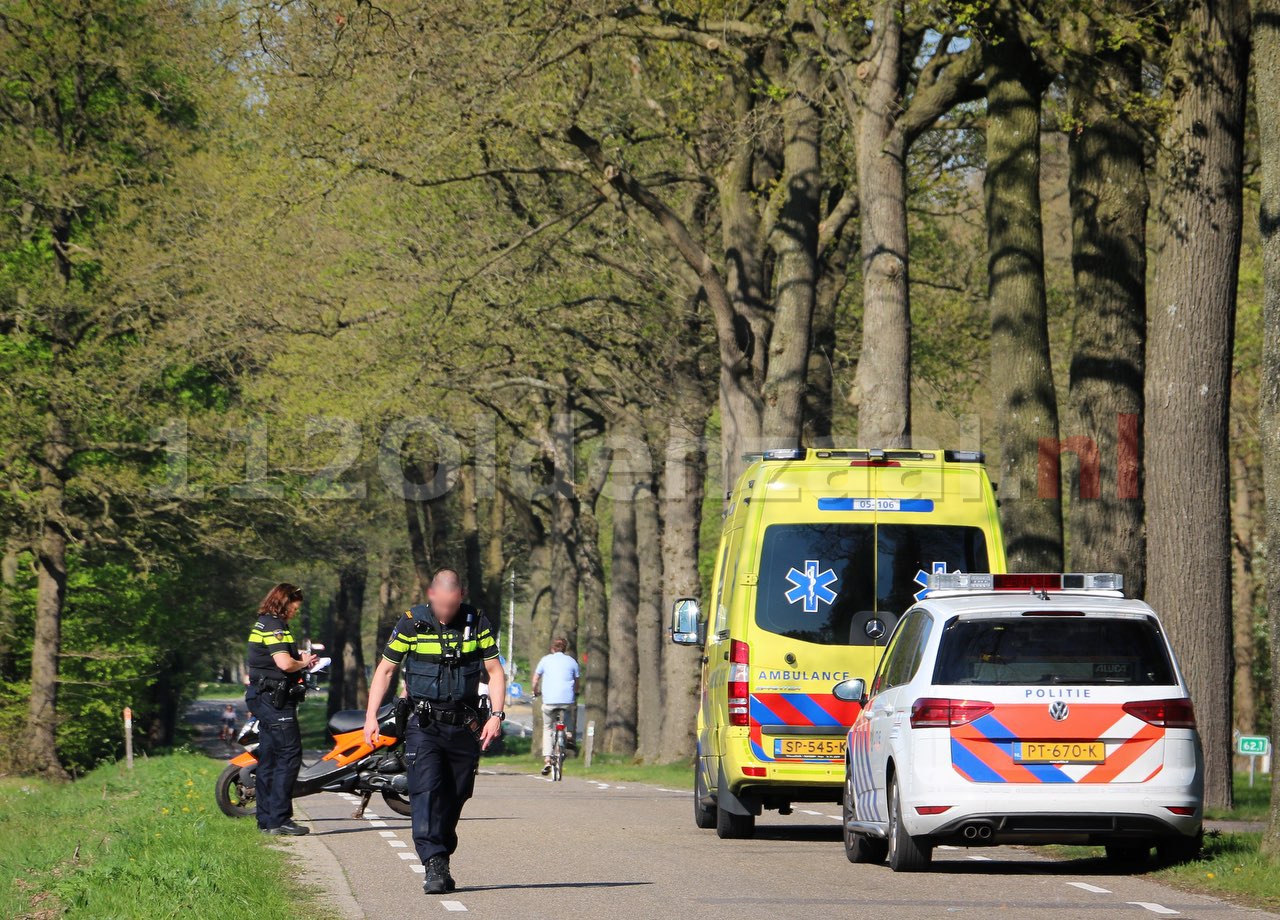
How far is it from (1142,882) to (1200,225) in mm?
5820

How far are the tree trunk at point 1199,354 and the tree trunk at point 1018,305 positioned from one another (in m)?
3.73

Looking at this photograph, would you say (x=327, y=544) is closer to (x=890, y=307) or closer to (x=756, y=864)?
(x=890, y=307)

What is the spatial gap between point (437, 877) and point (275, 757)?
4.59 metres

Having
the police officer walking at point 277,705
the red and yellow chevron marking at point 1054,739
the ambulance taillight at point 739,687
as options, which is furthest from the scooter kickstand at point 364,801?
the red and yellow chevron marking at point 1054,739

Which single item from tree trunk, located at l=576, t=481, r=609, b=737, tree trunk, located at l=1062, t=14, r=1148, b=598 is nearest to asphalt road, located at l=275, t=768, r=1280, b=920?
tree trunk, located at l=1062, t=14, r=1148, b=598

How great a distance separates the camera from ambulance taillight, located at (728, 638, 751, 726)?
45.1 ft

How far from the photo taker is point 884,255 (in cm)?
1956

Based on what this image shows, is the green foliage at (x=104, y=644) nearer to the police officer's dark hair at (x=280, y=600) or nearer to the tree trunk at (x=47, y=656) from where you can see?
the tree trunk at (x=47, y=656)

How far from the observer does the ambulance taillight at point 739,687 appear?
13758 mm

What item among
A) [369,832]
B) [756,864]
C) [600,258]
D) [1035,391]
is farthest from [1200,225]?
[600,258]

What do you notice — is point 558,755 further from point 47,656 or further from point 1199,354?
point 1199,354

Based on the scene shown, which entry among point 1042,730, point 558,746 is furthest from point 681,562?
point 1042,730

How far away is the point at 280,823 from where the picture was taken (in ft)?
49.6

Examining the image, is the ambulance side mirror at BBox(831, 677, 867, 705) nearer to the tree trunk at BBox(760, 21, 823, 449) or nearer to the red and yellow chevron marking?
the red and yellow chevron marking
